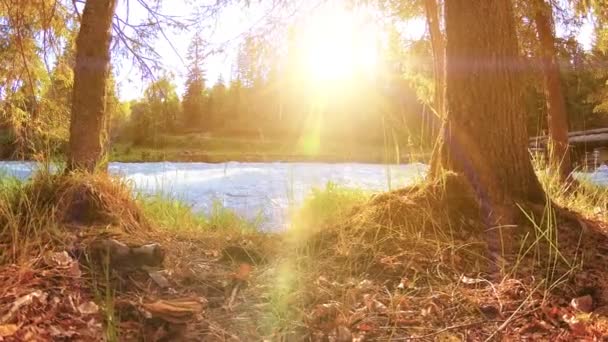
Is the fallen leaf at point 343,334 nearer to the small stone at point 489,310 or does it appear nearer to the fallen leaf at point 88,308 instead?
the small stone at point 489,310

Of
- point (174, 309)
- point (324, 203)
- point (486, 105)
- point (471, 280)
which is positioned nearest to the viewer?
point (174, 309)

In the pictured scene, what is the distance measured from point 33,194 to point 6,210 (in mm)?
357

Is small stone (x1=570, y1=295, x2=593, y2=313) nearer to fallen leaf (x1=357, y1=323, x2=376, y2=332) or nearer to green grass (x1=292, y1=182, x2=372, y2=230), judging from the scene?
fallen leaf (x1=357, y1=323, x2=376, y2=332)

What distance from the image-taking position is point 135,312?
1.72 metres

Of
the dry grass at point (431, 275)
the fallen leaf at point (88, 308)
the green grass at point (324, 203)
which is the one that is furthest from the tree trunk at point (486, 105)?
the fallen leaf at point (88, 308)

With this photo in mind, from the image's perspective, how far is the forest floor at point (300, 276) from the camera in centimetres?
168

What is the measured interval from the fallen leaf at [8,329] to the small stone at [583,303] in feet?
6.37

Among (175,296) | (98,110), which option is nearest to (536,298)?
(175,296)

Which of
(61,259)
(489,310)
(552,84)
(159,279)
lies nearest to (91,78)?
(61,259)

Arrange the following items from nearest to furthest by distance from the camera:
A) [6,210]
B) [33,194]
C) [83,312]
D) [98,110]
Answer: [83,312], [6,210], [33,194], [98,110]

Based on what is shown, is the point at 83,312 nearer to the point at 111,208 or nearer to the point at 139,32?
the point at 111,208

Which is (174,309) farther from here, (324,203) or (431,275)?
(324,203)

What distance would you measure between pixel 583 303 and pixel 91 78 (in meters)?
3.27

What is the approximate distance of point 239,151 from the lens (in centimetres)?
2761
